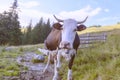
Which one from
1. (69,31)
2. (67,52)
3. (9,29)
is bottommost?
(9,29)

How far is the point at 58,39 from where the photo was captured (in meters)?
7.98

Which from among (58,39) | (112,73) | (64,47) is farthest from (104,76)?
(58,39)

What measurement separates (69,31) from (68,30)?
0.04 meters

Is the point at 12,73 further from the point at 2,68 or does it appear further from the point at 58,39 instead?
the point at 58,39

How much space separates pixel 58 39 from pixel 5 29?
41.0 metres

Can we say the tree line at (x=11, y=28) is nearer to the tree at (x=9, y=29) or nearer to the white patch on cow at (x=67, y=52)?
the tree at (x=9, y=29)

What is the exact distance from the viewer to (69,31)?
7254 mm

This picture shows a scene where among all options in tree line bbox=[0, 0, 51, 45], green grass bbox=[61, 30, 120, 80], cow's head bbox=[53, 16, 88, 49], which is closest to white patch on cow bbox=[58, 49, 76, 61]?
cow's head bbox=[53, 16, 88, 49]

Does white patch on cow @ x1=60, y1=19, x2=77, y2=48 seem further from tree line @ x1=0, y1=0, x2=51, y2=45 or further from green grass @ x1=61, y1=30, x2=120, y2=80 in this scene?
tree line @ x1=0, y1=0, x2=51, y2=45

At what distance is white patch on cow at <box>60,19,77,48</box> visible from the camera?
23.2 ft

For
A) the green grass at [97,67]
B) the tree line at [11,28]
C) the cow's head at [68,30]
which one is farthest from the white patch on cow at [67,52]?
the tree line at [11,28]

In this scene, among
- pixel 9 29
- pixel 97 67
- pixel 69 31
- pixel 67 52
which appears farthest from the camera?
pixel 9 29

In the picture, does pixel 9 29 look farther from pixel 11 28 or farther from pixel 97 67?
pixel 97 67

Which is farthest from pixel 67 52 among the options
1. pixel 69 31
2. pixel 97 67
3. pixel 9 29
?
pixel 9 29
